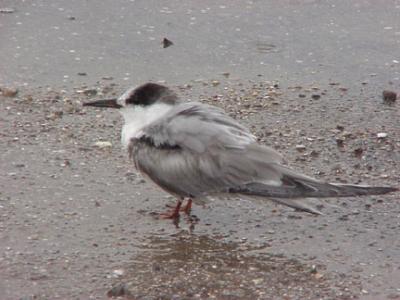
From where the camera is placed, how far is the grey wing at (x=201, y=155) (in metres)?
4.84

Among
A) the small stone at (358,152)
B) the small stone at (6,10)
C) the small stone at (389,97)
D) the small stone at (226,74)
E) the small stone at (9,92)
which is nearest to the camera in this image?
the small stone at (358,152)

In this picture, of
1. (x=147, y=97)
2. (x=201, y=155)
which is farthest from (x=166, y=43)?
(x=201, y=155)

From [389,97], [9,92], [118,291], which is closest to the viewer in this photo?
[118,291]

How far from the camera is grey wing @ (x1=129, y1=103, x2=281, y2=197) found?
190 inches

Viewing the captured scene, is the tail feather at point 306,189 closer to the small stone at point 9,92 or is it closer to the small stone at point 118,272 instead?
the small stone at point 118,272

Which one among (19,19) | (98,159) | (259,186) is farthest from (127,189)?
(19,19)

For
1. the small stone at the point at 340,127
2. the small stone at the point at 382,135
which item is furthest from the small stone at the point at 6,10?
the small stone at the point at 382,135

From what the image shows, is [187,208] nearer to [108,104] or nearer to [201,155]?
[201,155]

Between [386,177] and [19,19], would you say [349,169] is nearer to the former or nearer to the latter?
[386,177]

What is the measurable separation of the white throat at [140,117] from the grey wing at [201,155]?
9 cm

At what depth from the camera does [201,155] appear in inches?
191

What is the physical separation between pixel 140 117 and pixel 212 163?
1.67ft

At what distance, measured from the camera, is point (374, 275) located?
455cm

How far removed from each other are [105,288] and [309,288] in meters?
0.83
